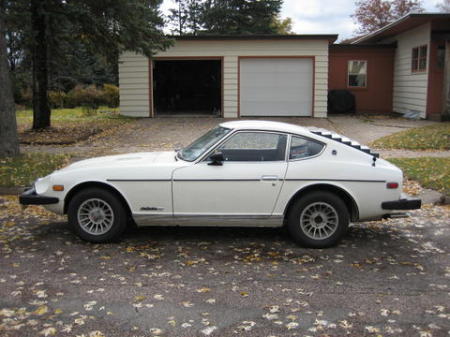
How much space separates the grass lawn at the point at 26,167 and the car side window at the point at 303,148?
5.44m

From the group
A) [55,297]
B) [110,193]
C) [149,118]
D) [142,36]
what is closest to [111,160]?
[110,193]

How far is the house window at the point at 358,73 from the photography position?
2603 centimetres

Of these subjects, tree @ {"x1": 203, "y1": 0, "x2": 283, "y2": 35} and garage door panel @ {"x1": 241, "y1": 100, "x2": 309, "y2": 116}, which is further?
tree @ {"x1": 203, "y1": 0, "x2": 283, "y2": 35}

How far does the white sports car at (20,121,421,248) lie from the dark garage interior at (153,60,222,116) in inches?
892

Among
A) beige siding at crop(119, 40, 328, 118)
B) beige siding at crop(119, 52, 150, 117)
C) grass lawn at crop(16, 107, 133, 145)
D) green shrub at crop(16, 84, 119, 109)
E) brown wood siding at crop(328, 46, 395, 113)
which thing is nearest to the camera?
grass lawn at crop(16, 107, 133, 145)

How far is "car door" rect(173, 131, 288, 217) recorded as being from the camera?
613 centimetres

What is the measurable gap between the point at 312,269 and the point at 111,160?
2.87 metres

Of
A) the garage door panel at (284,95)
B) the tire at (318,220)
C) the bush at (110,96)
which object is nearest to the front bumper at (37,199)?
the tire at (318,220)

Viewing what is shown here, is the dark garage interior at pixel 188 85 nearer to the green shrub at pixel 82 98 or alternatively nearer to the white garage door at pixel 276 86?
the white garage door at pixel 276 86

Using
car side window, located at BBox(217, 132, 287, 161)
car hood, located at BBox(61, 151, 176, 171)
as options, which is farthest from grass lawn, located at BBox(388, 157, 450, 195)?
car hood, located at BBox(61, 151, 176, 171)

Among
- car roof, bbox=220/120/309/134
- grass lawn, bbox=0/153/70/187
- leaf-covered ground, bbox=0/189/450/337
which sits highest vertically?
car roof, bbox=220/120/309/134

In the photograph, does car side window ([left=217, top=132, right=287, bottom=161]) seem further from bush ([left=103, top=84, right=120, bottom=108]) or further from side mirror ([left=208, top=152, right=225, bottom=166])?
bush ([left=103, top=84, right=120, bottom=108])

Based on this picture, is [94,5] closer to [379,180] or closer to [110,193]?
[110,193]

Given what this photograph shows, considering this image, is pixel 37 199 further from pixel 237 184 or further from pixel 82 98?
pixel 82 98
